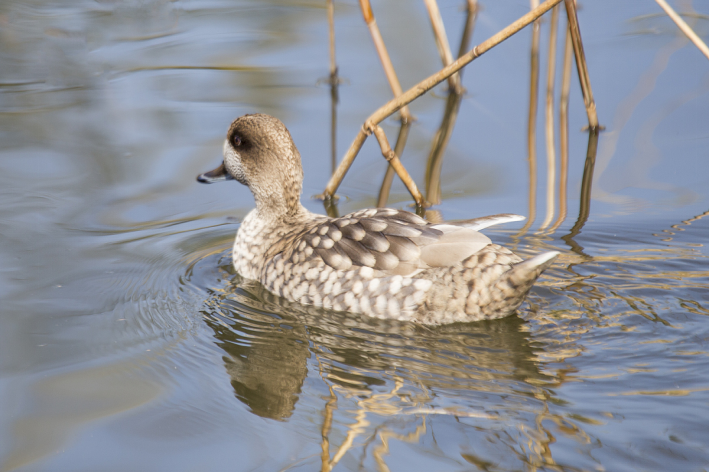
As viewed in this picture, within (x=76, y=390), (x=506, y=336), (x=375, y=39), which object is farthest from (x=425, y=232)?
(x=375, y=39)

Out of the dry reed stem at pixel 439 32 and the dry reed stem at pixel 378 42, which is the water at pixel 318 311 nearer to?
the dry reed stem at pixel 439 32

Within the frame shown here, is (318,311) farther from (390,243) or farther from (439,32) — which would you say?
(439,32)

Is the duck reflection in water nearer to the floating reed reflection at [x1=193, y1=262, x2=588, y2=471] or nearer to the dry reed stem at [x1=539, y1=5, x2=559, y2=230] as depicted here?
the floating reed reflection at [x1=193, y1=262, x2=588, y2=471]

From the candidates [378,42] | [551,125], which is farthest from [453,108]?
[378,42]

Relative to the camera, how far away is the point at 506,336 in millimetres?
4875

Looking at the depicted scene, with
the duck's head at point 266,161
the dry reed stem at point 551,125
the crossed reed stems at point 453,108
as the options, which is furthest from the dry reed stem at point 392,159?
the dry reed stem at point 551,125

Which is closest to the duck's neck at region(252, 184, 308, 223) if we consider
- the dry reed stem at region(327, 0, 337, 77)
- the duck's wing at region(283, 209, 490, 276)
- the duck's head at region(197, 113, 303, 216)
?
the duck's head at region(197, 113, 303, 216)

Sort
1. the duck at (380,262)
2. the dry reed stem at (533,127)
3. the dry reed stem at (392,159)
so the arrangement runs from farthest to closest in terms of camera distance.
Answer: the dry reed stem at (533,127) < the dry reed stem at (392,159) < the duck at (380,262)

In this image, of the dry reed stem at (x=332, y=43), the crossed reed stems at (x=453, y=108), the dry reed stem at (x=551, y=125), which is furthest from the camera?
the dry reed stem at (x=332, y=43)

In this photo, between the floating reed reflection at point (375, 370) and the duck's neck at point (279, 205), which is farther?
the duck's neck at point (279, 205)

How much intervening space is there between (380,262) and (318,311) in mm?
577

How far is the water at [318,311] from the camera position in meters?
3.89

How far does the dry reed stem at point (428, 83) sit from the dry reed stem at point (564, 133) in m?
1.52

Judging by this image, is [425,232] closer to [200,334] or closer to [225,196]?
[200,334]
